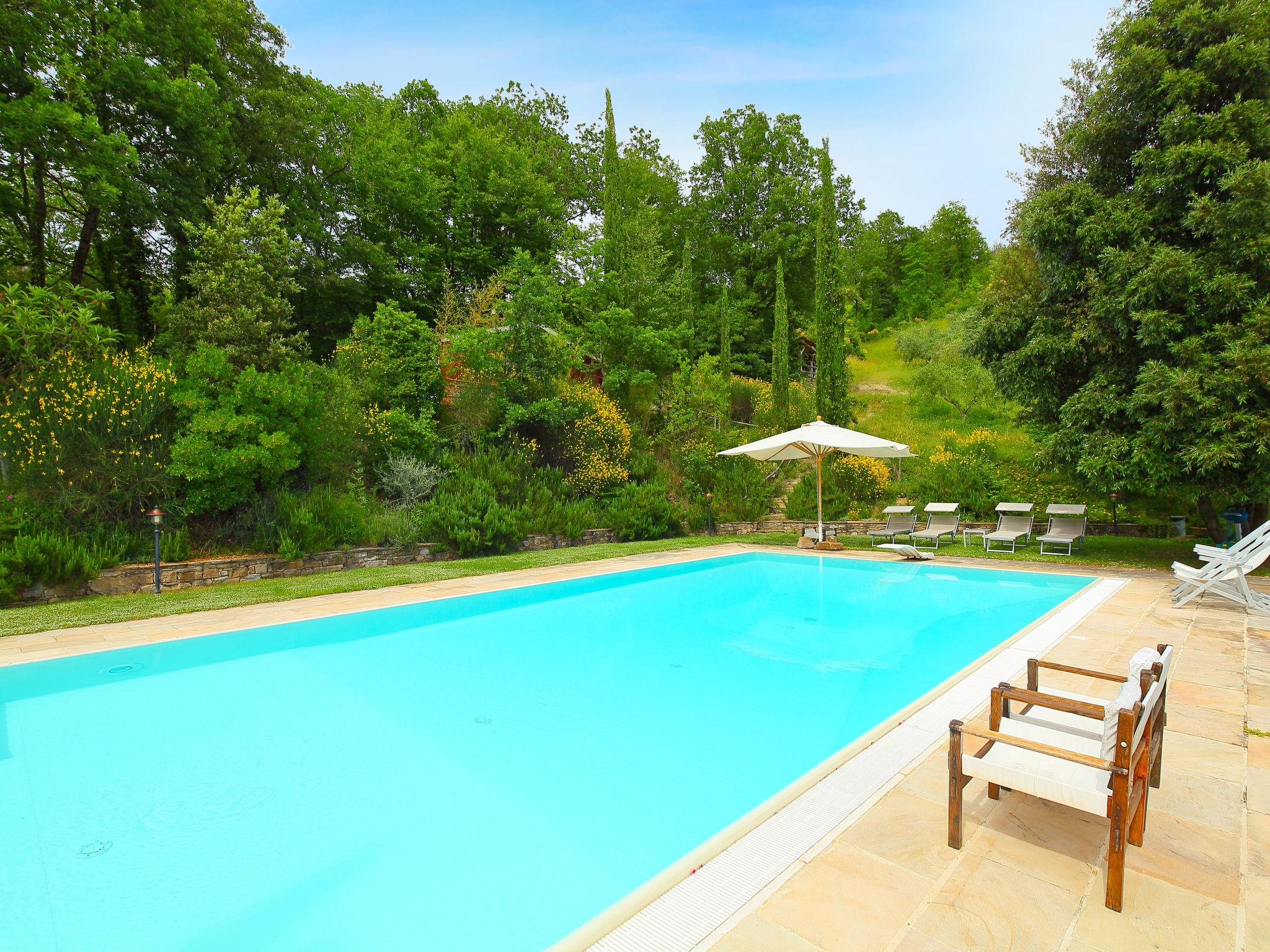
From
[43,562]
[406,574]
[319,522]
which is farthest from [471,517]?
[43,562]

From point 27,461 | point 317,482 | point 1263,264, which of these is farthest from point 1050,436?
point 27,461

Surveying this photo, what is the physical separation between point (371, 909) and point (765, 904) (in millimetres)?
1623

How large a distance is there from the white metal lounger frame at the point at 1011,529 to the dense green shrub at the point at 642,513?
6.97 meters

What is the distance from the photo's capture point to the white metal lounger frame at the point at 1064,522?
11555 mm

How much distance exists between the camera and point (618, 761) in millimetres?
3816

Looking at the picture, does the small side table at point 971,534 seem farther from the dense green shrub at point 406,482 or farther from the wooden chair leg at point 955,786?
the wooden chair leg at point 955,786

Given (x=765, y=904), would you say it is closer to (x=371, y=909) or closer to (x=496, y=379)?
(x=371, y=909)

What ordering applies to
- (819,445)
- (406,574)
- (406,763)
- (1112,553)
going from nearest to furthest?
(406,763), (406,574), (1112,553), (819,445)

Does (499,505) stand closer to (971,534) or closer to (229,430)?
(229,430)

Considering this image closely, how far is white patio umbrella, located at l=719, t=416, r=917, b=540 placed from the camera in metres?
12.2

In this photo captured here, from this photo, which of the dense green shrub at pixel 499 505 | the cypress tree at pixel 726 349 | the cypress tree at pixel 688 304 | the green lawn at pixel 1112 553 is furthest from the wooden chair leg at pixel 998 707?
the cypress tree at pixel 726 349

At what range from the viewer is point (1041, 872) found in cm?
223

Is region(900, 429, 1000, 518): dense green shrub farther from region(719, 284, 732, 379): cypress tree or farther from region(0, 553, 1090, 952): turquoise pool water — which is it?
region(0, 553, 1090, 952): turquoise pool water

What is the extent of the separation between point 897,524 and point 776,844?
12.0 m
